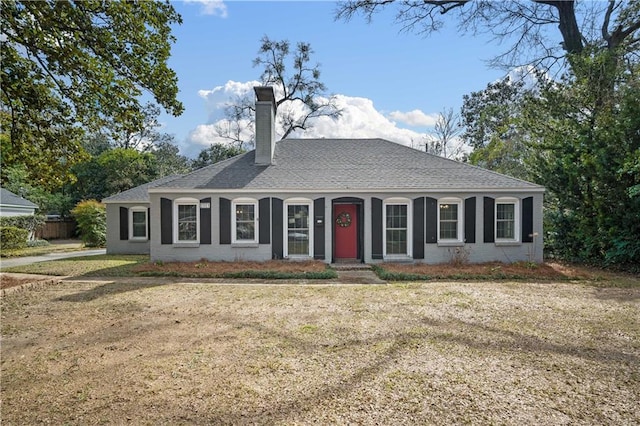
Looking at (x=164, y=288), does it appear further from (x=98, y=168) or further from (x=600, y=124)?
(x=98, y=168)

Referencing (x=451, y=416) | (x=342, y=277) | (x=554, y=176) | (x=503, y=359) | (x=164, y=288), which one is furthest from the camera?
(x=554, y=176)

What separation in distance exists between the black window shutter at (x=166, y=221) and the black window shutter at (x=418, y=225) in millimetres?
8421

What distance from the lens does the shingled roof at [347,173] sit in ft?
40.1

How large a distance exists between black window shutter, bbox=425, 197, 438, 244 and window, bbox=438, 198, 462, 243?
15cm

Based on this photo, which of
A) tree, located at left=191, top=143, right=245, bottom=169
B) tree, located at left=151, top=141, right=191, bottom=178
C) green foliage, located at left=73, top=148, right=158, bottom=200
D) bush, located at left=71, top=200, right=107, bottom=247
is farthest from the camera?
tree, located at left=151, top=141, right=191, bottom=178

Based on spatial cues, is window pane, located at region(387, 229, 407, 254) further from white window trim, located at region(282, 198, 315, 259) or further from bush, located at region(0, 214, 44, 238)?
bush, located at region(0, 214, 44, 238)

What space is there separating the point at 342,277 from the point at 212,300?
156 inches

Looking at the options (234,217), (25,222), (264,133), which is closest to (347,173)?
(264,133)

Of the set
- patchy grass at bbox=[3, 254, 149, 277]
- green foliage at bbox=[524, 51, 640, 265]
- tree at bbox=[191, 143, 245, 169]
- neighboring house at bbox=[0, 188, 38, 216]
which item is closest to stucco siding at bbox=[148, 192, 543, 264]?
patchy grass at bbox=[3, 254, 149, 277]

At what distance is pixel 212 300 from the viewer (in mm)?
7691

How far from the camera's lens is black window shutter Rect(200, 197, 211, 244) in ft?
40.5

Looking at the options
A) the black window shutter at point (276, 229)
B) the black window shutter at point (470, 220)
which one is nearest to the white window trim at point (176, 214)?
the black window shutter at point (276, 229)

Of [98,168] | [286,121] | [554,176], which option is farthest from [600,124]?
[98,168]

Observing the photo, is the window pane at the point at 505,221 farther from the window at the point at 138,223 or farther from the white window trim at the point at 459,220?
the window at the point at 138,223
